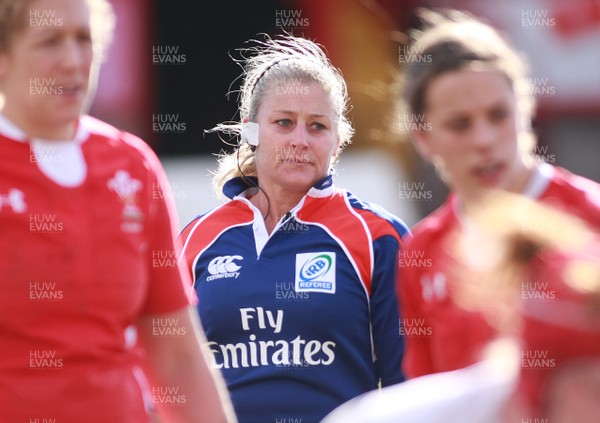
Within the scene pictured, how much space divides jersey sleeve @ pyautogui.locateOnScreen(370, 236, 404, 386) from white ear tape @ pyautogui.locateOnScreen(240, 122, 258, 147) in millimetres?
613

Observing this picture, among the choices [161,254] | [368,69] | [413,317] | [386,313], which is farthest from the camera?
[368,69]

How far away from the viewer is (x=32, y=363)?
254 centimetres

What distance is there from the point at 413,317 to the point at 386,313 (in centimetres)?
37

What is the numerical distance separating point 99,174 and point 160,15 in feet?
21.9

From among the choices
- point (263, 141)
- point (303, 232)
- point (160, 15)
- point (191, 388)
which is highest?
point (160, 15)

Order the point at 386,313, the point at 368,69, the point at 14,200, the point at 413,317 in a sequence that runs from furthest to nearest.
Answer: the point at 368,69 < the point at 386,313 < the point at 413,317 < the point at 14,200

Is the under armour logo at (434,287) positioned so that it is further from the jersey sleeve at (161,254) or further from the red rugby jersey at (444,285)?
the jersey sleeve at (161,254)

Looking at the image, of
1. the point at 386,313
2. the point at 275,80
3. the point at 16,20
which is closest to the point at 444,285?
the point at 386,313

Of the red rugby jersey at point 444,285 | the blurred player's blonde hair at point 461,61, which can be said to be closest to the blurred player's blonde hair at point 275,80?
the blurred player's blonde hair at point 461,61

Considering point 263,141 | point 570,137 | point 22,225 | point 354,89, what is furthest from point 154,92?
point 22,225

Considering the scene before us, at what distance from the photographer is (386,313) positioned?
3887mm

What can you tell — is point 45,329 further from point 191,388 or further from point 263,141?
point 263,141

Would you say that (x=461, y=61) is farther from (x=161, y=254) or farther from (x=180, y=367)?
(x=180, y=367)

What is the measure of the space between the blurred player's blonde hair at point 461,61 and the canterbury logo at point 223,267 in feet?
2.68
